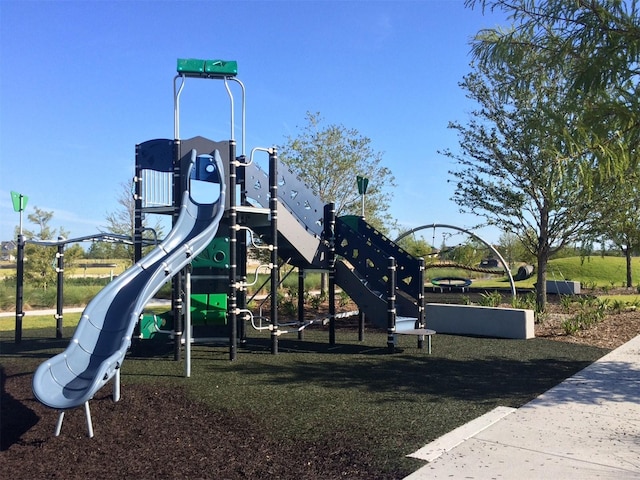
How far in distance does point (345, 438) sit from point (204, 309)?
6108 mm

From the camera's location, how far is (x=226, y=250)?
34.8 ft

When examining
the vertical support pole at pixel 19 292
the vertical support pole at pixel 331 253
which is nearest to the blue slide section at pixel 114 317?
the vertical support pole at pixel 331 253

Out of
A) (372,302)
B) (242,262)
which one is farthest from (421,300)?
(242,262)

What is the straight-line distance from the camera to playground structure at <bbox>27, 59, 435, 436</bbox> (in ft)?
22.8

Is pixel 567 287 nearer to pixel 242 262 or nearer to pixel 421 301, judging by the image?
pixel 421 301

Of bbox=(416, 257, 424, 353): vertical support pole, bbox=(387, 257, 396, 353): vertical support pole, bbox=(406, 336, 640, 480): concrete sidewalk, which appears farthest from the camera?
bbox=(416, 257, 424, 353): vertical support pole

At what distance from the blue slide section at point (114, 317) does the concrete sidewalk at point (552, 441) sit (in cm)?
306

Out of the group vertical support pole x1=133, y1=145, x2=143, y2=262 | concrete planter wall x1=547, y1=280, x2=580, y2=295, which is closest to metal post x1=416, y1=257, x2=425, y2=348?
vertical support pole x1=133, y1=145, x2=143, y2=262

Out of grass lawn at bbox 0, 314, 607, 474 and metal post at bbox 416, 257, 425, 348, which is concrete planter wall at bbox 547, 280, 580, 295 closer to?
grass lawn at bbox 0, 314, 607, 474

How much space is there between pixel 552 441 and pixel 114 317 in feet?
15.8

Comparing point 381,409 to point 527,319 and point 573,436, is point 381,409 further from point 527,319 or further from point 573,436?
point 527,319

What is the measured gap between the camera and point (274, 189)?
9.41 m

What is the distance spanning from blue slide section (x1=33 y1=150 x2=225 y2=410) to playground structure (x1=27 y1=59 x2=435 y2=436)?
18 millimetres

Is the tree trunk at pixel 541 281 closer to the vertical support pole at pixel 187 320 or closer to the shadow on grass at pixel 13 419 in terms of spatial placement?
the vertical support pole at pixel 187 320
